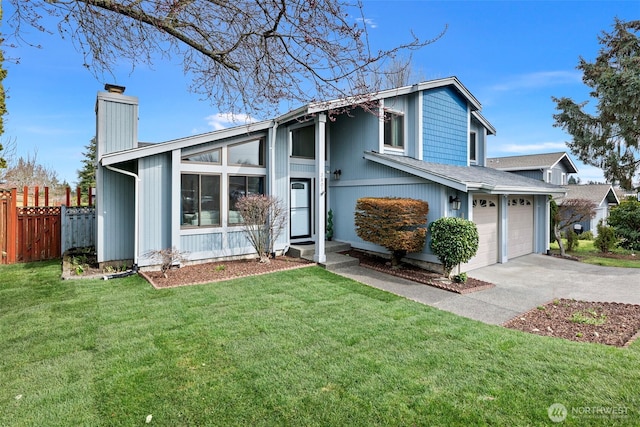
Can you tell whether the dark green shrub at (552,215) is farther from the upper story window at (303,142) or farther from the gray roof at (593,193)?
the gray roof at (593,193)

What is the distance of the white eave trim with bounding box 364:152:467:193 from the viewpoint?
26.1 ft

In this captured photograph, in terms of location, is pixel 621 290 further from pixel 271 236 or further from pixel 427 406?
pixel 271 236

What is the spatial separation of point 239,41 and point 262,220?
519 cm

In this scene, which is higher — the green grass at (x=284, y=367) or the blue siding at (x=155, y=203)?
the blue siding at (x=155, y=203)

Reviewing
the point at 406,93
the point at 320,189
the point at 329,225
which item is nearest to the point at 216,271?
the point at 320,189

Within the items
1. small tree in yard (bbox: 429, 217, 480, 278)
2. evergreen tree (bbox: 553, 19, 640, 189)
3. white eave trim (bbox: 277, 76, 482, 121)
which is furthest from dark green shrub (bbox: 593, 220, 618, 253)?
small tree in yard (bbox: 429, 217, 480, 278)

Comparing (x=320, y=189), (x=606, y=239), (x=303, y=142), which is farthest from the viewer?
(x=606, y=239)

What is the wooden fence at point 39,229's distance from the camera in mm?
9070

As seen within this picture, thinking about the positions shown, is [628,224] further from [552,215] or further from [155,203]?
[155,203]

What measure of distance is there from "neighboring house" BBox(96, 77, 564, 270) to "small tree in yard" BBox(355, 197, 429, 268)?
A: 0.48m

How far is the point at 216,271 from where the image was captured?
8.12 m

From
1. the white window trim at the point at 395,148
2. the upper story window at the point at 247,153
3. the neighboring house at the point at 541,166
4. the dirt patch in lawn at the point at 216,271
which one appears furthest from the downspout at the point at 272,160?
the neighboring house at the point at 541,166

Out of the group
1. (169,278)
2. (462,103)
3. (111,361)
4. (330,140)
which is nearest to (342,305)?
(111,361)

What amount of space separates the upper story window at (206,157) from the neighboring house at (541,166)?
71.3 ft
